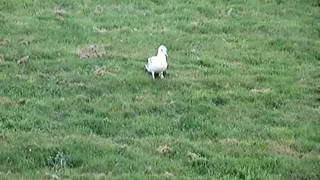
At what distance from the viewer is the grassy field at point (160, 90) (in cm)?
1136

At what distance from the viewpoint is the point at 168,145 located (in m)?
12.0

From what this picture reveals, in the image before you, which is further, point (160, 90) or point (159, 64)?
point (159, 64)

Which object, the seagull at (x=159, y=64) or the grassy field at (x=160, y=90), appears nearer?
the grassy field at (x=160, y=90)

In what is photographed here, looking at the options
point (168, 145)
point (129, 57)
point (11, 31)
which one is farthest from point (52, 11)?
point (168, 145)

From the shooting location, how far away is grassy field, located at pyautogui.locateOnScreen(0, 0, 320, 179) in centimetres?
1136

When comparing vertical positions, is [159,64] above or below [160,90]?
above

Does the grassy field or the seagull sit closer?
the grassy field

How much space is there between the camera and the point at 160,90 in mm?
15234

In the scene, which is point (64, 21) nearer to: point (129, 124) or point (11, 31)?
point (11, 31)

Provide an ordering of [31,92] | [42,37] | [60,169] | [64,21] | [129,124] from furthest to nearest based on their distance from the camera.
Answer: [64,21]
[42,37]
[31,92]
[129,124]
[60,169]

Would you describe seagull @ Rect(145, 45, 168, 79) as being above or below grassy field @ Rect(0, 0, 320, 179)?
above

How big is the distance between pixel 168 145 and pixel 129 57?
5.67 meters

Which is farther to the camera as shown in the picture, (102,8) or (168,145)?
(102,8)

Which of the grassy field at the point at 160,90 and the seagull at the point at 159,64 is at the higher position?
the seagull at the point at 159,64
